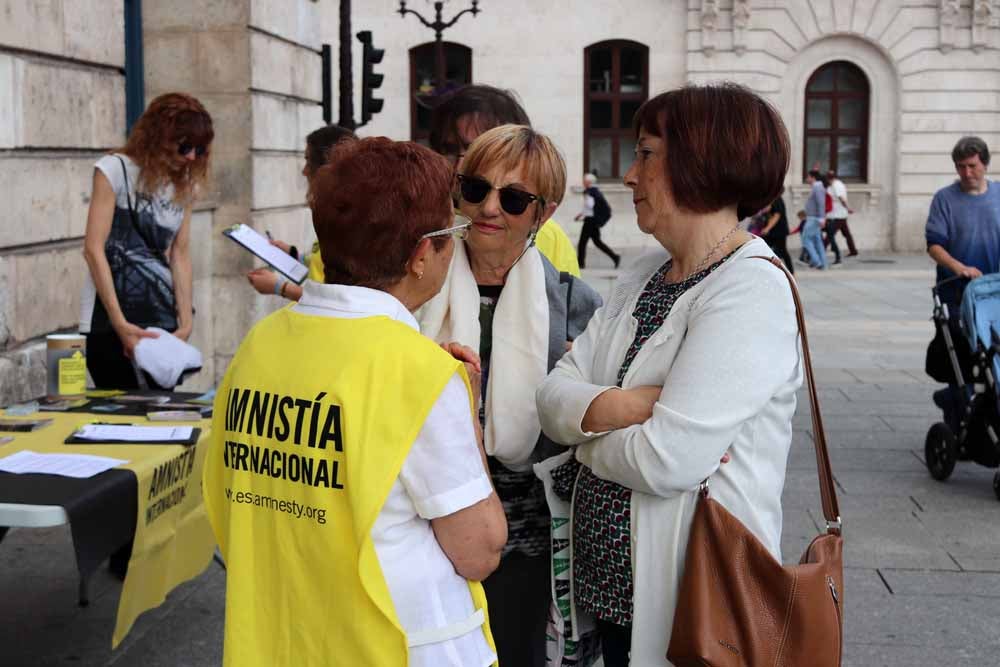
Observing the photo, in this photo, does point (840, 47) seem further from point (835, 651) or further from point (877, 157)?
point (835, 651)

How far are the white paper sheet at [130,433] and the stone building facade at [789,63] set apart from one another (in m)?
23.3

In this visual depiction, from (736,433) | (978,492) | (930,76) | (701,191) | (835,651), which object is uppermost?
(930,76)

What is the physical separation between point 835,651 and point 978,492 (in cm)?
482

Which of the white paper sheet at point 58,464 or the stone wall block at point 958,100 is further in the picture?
the stone wall block at point 958,100

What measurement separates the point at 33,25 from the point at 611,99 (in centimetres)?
2209

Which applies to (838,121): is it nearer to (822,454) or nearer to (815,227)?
(815,227)

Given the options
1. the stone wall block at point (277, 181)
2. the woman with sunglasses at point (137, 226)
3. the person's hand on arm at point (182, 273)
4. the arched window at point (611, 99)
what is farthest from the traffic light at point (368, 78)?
the arched window at point (611, 99)

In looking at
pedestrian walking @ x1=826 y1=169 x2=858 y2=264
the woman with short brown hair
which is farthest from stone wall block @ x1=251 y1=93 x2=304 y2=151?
pedestrian walking @ x1=826 y1=169 x2=858 y2=264

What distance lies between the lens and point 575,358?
2699 millimetres

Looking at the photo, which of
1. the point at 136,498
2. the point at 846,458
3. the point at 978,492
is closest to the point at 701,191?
the point at 136,498

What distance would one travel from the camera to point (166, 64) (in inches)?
355

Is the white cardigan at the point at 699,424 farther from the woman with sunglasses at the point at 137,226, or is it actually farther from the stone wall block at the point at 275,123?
the stone wall block at the point at 275,123

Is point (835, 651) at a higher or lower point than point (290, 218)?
lower

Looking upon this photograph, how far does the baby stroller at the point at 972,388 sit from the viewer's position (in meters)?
6.62
